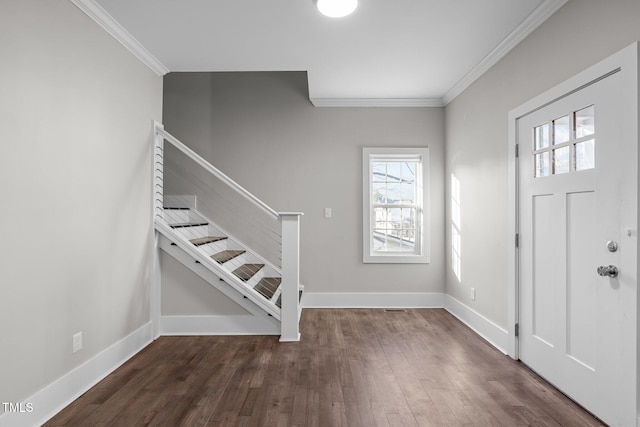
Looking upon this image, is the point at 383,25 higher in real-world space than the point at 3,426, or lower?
higher

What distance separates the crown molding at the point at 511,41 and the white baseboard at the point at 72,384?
3.78 m

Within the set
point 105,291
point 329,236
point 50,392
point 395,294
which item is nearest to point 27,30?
point 105,291

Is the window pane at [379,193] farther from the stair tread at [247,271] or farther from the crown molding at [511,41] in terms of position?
the stair tread at [247,271]

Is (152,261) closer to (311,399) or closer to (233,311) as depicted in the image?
(233,311)

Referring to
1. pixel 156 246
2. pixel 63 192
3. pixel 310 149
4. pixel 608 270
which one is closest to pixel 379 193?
pixel 310 149

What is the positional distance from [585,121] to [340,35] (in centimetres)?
179

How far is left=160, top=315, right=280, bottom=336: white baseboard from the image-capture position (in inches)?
140

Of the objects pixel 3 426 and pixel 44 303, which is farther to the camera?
pixel 44 303

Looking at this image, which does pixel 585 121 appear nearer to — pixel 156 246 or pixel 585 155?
pixel 585 155

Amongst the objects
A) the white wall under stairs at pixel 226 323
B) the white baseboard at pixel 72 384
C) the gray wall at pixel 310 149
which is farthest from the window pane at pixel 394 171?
the white baseboard at pixel 72 384

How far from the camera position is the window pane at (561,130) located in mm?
2373

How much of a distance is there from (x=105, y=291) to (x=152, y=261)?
2.38ft

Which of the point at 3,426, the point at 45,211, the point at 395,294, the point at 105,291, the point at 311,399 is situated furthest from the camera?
the point at 395,294

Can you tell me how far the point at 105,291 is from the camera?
8.84 ft
